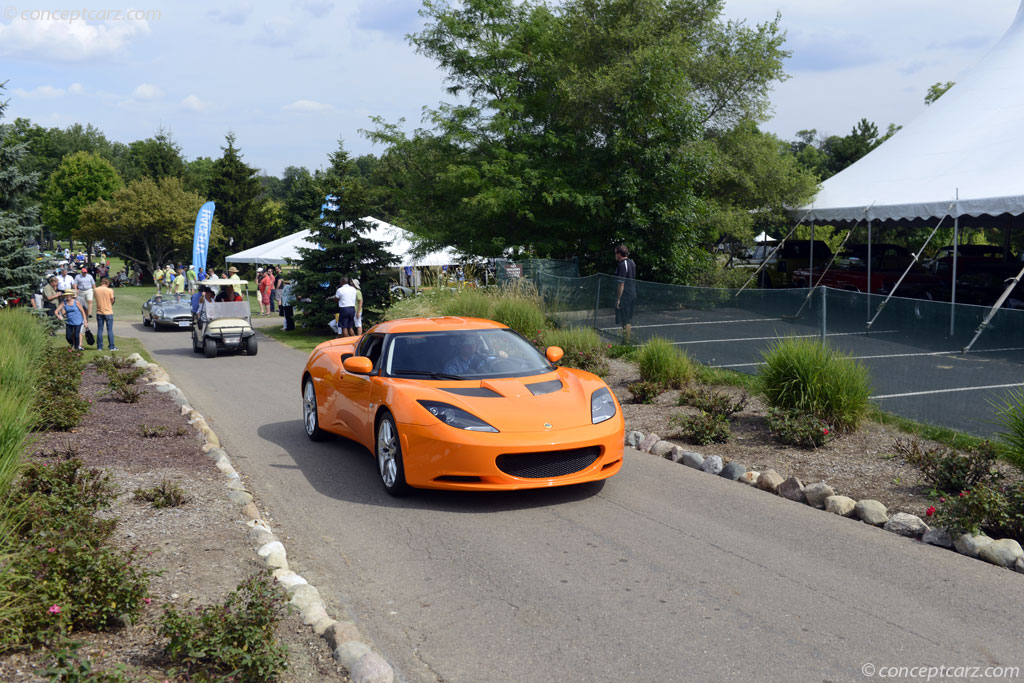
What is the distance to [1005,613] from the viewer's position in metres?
4.80

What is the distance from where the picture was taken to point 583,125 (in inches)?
911

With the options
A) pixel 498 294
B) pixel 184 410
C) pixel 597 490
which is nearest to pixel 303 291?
pixel 498 294

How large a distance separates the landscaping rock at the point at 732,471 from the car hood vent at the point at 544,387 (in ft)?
5.89

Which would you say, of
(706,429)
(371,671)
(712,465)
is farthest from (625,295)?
(371,671)

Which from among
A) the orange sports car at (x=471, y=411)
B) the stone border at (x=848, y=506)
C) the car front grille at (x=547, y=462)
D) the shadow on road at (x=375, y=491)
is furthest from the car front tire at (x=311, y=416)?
the stone border at (x=848, y=506)

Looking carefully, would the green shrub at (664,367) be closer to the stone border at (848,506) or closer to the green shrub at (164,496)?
the stone border at (848,506)

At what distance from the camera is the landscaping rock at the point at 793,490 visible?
23.3ft

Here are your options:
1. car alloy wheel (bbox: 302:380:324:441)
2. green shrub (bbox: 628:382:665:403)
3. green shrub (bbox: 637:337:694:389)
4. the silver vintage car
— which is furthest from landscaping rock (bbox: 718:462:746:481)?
the silver vintage car

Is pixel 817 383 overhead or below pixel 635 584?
overhead

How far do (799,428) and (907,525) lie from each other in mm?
2274

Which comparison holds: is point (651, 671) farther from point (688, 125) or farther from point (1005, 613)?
point (688, 125)

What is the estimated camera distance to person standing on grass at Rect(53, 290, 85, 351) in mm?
19188

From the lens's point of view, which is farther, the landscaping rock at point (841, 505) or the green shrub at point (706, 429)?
the green shrub at point (706, 429)

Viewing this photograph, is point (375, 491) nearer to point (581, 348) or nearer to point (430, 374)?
point (430, 374)
